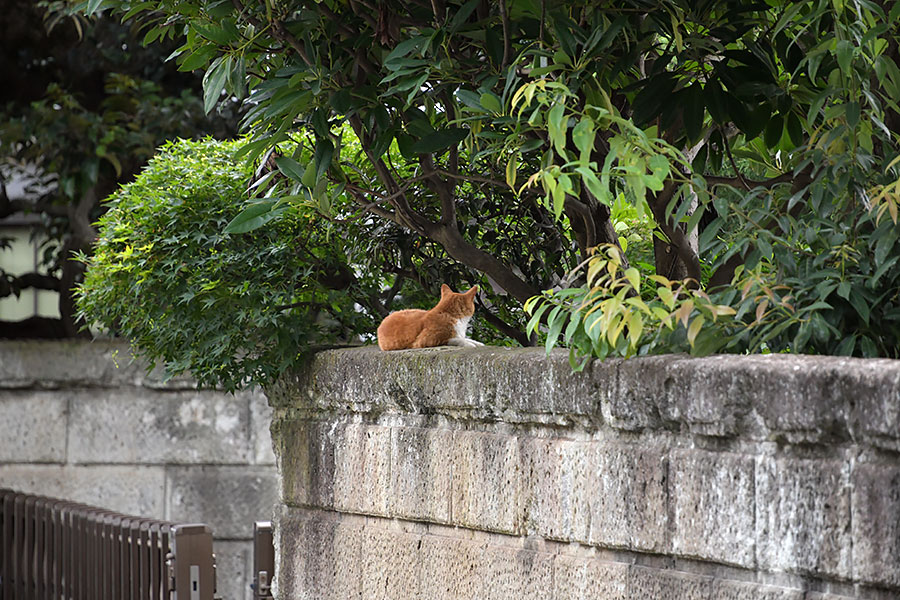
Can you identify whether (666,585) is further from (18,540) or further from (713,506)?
(18,540)

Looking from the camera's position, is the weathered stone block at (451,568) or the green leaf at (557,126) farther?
the weathered stone block at (451,568)

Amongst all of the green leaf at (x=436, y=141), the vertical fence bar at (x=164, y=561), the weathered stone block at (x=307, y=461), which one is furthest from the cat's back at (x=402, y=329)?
the vertical fence bar at (x=164, y=561)

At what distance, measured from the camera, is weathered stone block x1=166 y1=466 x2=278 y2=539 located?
298 inches

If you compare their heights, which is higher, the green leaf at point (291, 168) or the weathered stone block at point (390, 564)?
the green leaf at point (291, 168)

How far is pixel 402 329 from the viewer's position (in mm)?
3922

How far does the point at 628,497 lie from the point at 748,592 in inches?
15.8

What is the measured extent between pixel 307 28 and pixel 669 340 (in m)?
1.53

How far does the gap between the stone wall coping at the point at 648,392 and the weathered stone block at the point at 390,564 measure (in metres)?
0.40

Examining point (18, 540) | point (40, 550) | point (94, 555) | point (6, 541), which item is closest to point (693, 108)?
point (94, 555)

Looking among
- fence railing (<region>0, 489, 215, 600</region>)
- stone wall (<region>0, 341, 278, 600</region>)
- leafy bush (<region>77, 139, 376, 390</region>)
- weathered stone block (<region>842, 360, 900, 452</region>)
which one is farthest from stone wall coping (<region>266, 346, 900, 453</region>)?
stone wall (<region>0, 341, 278, 600</region>)

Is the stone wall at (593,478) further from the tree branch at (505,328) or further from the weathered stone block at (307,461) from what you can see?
the tree branch at (505,328)

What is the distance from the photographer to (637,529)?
2791mm

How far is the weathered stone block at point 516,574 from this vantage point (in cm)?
309

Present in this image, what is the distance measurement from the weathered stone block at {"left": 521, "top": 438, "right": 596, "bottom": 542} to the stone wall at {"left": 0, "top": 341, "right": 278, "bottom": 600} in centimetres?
462
